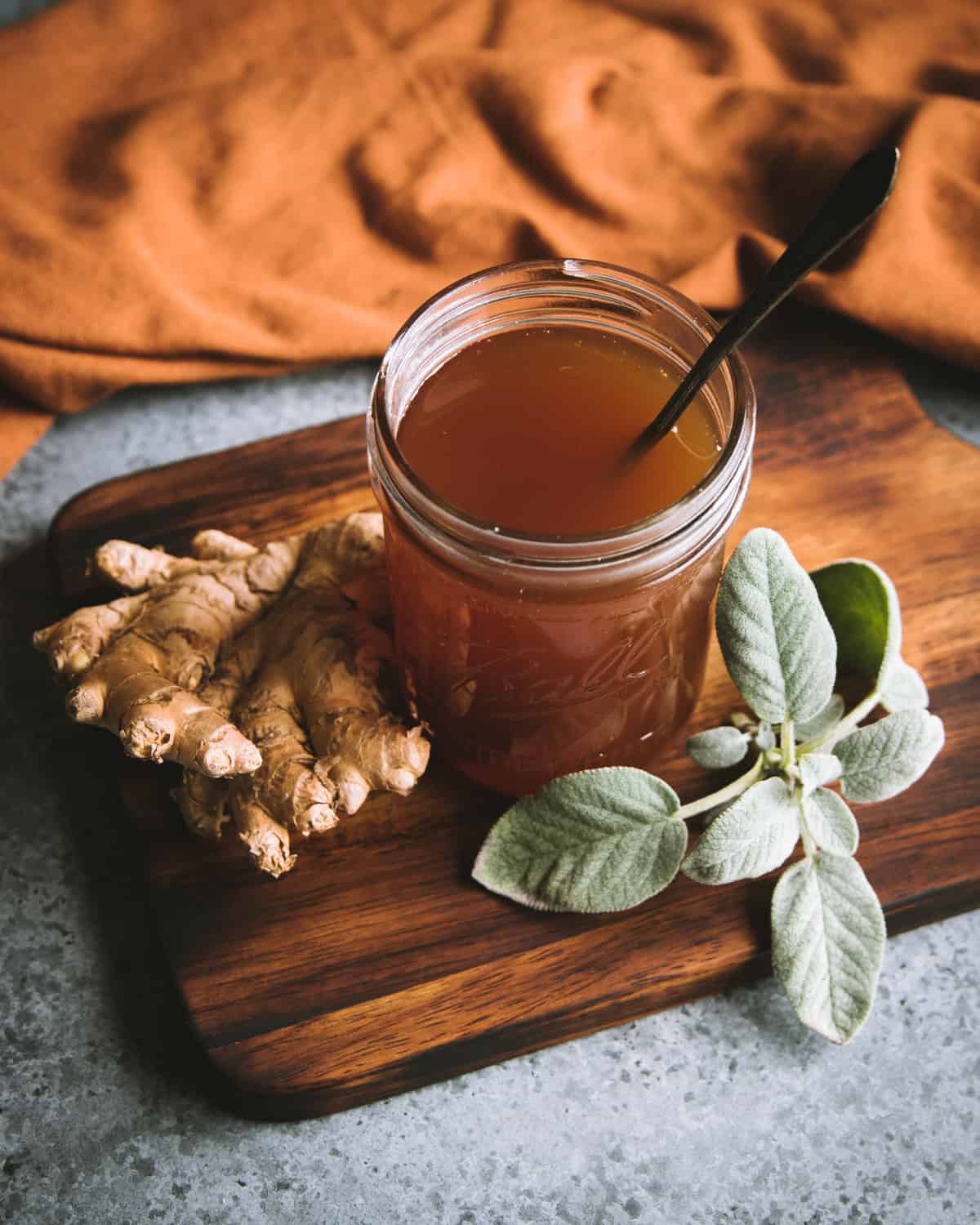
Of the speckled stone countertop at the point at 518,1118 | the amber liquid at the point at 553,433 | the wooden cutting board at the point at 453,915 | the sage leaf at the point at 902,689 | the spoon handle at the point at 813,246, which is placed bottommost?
the speckled stone countertop at the point at 518,1118

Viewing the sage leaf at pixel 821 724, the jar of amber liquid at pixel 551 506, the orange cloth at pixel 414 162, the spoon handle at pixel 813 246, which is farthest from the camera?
the orange cloth at pixel 414 162

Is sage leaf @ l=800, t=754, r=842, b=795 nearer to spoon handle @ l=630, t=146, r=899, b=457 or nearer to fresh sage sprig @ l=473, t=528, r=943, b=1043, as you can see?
fresh sage sprig @ l=473, t=528, r=943, b=1043

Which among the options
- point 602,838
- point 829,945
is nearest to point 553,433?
point 602,838

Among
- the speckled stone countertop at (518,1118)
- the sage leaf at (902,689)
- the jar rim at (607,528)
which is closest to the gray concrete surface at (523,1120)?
the speckled stone countertop at (518,1118)

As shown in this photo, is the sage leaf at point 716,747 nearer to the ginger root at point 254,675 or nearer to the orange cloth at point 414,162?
the ginger root at point 254,675

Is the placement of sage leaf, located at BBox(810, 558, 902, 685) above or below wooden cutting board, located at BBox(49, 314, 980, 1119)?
above

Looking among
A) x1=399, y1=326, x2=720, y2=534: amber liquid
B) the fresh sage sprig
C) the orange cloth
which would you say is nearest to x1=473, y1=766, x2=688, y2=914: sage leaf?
the fresh sage sprig
